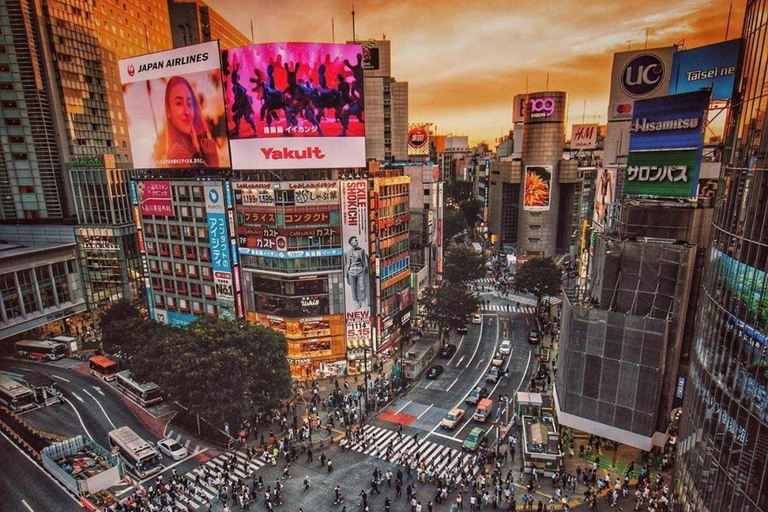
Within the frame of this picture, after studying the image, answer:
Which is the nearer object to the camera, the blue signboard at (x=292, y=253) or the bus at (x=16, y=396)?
the bus at (x=16, y=396)

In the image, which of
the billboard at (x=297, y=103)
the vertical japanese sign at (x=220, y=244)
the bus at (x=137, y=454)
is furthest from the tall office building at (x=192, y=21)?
the bus at (x=137, y=454)

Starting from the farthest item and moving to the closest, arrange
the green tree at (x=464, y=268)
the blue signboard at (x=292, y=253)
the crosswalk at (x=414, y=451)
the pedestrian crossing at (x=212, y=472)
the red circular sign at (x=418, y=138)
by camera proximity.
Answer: the red circular sign at (x=418, y=138), the green tree at (x=464, y=268), the blue signboard at (x=292, y=253), the crosswalk at (x=414, y=451), the pedestrian crossing at (x=212, y=472)

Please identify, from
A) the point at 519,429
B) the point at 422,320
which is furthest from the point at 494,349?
the point at 519,429

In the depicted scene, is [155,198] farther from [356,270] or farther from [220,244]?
[356,270]

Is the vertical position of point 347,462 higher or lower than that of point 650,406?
lower

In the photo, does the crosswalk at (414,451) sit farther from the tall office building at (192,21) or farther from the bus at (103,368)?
the tall office building at (192,21)

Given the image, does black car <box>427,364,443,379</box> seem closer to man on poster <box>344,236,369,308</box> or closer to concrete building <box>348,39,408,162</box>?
man on poster <box>344,236,369,308</box>

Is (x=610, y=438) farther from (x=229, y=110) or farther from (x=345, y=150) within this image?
(x=229, y=110)
